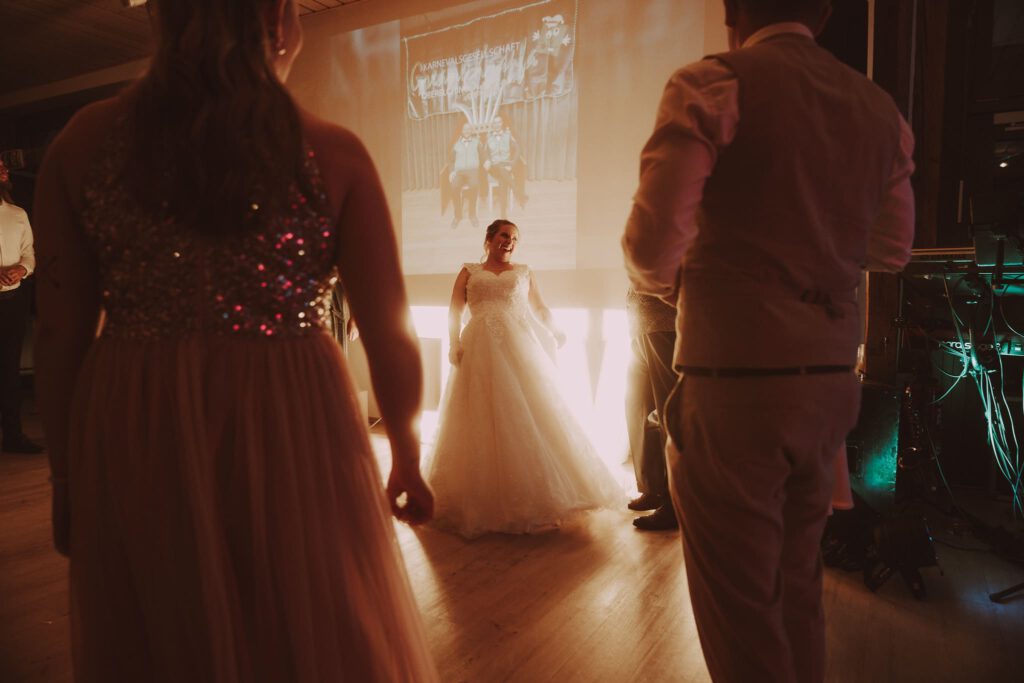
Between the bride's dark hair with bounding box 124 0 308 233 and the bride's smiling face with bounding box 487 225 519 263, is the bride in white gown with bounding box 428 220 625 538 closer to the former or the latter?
the bride's smiling face with bounding box 487 225 519 263

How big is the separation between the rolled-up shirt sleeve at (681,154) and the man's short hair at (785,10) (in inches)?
A: 6.5

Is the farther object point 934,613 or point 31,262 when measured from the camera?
point 31,262

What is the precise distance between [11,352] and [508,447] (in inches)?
150

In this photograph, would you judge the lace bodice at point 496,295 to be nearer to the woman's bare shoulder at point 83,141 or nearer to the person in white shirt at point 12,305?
the woman's bare shoulder at point 83,141

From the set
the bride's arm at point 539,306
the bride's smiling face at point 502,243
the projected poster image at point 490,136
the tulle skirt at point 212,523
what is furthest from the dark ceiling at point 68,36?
the tulle skirt at point 212,523

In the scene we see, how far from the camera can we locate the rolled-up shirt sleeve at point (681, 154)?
3.29 feet

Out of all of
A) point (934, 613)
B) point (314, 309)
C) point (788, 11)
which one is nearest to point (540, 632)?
point (934, 613)

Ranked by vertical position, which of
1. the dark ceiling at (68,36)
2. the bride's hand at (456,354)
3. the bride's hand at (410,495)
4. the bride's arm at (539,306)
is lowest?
the bride's hand at (456,354)

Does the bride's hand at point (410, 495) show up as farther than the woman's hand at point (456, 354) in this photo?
No

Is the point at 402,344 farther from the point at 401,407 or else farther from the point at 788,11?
the point at 788,11

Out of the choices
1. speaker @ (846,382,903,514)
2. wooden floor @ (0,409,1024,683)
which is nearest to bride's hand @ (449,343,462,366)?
wooden floor @ (0,409,1024,683)

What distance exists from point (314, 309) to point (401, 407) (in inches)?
7.4

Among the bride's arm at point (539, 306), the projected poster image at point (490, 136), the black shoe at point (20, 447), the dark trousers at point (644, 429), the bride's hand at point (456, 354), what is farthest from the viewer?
the projected poster image at point (490, 136)

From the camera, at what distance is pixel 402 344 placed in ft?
2.91
